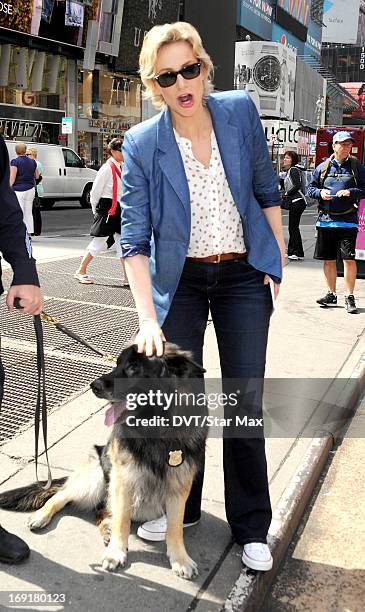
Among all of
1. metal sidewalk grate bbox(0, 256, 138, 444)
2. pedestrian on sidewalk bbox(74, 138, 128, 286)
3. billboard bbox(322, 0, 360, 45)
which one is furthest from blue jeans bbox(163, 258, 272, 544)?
billboard bbox(322, 0, 360, 45)

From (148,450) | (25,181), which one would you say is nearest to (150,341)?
(148,450)

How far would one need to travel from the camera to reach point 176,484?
9.05 feet

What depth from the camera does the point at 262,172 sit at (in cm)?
280

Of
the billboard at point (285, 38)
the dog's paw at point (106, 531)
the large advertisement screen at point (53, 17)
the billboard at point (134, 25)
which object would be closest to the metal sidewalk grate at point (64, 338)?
the dog's paw at point (106, 531)

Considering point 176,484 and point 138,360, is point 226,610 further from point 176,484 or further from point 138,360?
point 138,360

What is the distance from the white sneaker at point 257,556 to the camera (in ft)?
9.37

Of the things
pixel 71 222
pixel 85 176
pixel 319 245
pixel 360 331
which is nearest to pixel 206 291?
pixel 360 331

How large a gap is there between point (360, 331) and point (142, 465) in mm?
4947

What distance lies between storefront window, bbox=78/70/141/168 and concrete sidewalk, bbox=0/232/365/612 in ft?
90.6

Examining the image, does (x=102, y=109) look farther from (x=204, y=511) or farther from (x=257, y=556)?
(x=257, y=556)

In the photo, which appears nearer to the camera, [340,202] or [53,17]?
[340,202]

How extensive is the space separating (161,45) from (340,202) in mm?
5559

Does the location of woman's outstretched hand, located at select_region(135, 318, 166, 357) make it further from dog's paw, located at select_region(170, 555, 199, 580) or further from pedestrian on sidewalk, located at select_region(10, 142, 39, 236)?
pedestrian on sidewalk, located at select_region(10, 142, 39, 236)

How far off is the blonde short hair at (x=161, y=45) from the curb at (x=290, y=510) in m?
2.07
